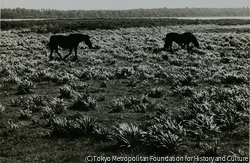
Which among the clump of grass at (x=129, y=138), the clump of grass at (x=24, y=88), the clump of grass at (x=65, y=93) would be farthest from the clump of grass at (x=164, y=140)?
the clump of grass at (x=24, y=88)

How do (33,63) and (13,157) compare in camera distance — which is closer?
(13,157)

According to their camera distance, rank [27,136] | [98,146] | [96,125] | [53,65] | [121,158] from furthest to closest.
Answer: [53,65]
[96,125]
[27,136]
[98,146]
[121,158]

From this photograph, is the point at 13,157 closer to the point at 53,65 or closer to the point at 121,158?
the point at 121,158

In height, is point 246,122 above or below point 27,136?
above

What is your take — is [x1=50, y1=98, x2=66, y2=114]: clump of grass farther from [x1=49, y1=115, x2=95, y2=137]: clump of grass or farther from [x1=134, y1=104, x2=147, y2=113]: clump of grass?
[x1=134, y1=104, x2=147, y2=113]: clump of grass

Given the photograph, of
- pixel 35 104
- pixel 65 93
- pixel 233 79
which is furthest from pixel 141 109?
pixel 233 79

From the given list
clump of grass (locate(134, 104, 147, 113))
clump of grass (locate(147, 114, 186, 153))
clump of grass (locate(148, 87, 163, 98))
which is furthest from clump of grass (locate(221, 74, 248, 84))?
clump of grass (locate(147, 114, 186, 153))

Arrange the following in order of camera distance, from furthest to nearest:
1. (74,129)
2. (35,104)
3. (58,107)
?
(35,104) < (58,107) < (74,129)

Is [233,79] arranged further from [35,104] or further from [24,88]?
[24,88]

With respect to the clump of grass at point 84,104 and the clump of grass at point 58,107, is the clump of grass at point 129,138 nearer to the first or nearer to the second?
the clump of grass at point 84,104

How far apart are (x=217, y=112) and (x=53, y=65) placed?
36.2 ft

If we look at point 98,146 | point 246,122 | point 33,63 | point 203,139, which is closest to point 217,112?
point 246,122

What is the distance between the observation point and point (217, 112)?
579cm

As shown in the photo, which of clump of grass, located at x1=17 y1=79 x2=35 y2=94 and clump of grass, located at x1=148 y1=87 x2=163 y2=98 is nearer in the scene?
clump of grass, located at x1=148 y1=87 x2=163 y2=98
